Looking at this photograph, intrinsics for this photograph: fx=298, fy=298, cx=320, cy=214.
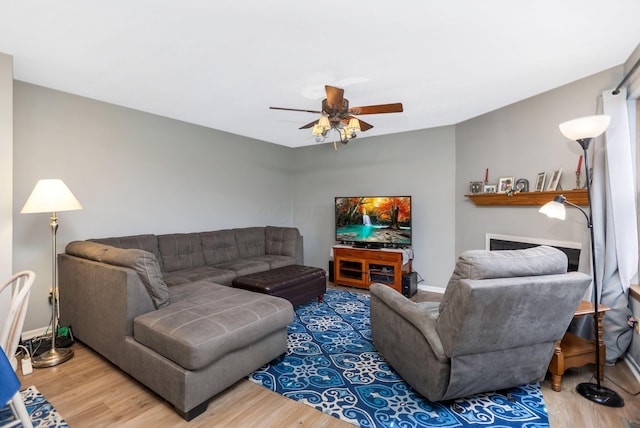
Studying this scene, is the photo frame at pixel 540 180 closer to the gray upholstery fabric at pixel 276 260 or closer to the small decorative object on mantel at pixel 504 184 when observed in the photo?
the small decorative object on mantel at pixel 504 184

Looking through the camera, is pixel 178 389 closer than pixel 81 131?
Yes

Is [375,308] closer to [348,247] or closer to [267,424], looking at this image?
[267,424]

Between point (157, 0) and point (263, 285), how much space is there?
249 centimetres

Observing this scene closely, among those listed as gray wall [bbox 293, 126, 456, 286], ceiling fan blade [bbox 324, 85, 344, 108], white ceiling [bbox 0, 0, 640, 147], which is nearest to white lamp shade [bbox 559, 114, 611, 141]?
white ceiling [bbox 0, 0, 640, 147]

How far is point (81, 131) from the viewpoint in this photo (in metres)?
3.17

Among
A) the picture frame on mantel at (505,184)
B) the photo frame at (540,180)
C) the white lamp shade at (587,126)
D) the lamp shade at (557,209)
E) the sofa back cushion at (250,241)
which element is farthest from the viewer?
the sofa back cushion at (250,241)

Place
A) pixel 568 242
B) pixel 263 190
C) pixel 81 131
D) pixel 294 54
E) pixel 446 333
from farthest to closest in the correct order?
pixel 263 190
pixel 81 131
pixel 568 242
pixel 294 54
pixel 446 333

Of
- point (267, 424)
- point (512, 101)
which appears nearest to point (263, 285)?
point (267, 424)

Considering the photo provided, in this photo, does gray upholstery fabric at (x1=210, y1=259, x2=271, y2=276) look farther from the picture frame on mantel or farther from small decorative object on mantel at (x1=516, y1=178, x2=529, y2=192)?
small decorative object on mantel at (x1=516, y1=178, x2=529, y2=192)

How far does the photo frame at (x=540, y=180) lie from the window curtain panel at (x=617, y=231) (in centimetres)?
60

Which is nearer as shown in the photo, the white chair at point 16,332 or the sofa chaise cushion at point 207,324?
the white chair at point 16,332

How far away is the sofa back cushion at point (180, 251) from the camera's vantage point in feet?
11.9

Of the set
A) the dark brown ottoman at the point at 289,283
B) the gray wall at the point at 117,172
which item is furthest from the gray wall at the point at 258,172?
the dark brown ottoman at the point at 289,283

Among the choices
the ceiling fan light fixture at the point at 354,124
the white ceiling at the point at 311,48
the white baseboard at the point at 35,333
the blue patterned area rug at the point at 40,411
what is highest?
the white ceiling at the point at 311,48
